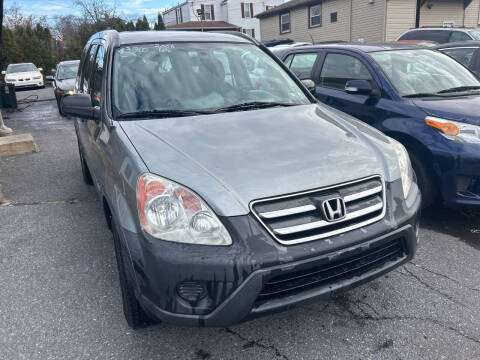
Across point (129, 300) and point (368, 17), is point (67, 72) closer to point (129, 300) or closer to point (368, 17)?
point (129, 300)

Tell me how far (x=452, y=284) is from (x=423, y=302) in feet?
1.21

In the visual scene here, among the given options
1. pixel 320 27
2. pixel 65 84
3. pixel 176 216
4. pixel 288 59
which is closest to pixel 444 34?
pixel 288 59

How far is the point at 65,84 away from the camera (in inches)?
465

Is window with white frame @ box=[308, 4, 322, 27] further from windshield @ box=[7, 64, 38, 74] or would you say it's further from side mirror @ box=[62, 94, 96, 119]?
side mirror @ box=[62, 94, 96, 119]

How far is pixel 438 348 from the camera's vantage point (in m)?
2.30

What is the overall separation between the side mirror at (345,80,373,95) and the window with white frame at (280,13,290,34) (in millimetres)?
23779

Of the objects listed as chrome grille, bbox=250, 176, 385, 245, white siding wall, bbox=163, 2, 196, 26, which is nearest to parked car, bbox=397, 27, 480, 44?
chrome grille, bbox=250, 176, 385, 245

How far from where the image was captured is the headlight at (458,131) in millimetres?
3584

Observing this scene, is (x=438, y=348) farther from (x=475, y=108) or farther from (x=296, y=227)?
(x=475, y=108)

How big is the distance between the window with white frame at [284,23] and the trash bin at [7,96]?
17966 mm

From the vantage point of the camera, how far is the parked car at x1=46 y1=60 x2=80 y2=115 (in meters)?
11.5

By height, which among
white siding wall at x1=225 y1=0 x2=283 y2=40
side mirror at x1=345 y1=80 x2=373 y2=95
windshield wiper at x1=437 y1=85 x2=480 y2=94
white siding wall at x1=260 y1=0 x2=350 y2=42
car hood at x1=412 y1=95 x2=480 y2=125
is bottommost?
car hood at x1=412 y1=95 x2=480 y2=125

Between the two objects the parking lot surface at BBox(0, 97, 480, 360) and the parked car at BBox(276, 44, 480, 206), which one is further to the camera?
the parked car at BBox(276, 44, 480, 206)

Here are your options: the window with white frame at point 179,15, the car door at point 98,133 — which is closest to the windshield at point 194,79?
the car door at point 98,133
